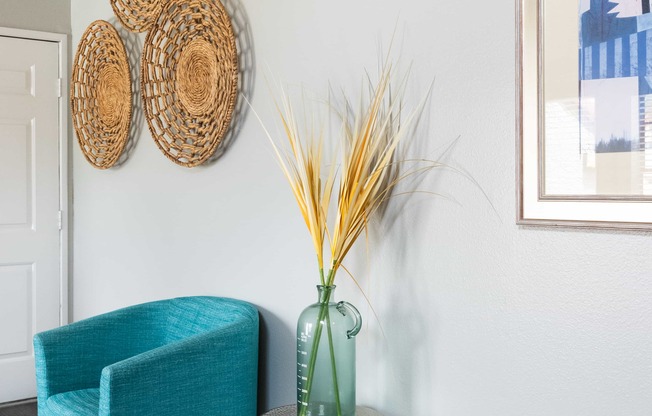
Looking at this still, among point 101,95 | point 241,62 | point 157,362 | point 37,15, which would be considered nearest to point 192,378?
point 157,362

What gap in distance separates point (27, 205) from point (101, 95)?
0.83 m

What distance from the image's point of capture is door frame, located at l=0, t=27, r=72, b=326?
151 inches

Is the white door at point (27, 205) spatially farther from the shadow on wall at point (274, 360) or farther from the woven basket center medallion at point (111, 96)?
the shadow on wall at point (274, 360)

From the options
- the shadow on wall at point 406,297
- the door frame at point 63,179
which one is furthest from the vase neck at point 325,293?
the door frame at point 63,179

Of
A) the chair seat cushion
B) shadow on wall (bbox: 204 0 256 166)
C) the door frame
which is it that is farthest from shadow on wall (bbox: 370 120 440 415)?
the door frame

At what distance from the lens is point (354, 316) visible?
1746mm

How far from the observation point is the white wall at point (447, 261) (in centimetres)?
129

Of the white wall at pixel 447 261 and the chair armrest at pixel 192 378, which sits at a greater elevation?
the white wall at pixel 447 261

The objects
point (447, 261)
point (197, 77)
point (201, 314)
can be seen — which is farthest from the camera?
point (197, 77)

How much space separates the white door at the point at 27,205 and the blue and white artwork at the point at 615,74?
322 centimetres

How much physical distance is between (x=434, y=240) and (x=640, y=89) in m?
0.60

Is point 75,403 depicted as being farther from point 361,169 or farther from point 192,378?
point 361,169

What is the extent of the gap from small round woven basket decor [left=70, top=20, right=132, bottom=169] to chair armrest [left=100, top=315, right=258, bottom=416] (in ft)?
4.78

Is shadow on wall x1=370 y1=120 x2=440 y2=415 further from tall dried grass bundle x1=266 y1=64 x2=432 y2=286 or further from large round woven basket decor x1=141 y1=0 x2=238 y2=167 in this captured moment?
large round woven basket decor x1=141 y1=0 x2=238 y2=167
